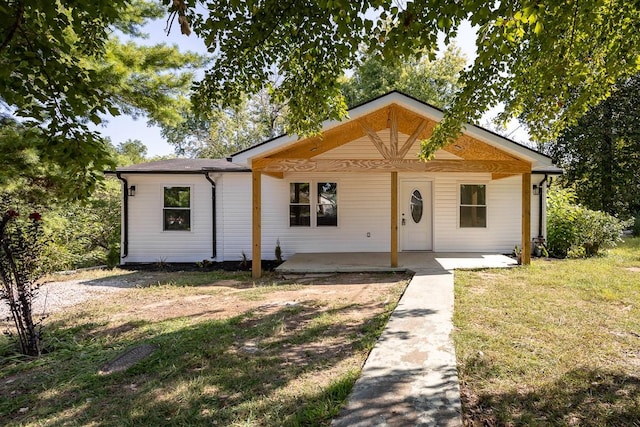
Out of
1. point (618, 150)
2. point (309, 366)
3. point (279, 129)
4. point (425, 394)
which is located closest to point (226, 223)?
point (309, 366)

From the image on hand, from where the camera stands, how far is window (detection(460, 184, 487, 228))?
434 inches

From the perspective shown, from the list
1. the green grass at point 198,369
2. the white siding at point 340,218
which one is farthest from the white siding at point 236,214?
the green grass at point 198,369

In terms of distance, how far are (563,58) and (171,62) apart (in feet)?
23.3

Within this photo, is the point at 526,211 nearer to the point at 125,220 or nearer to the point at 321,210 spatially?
the point at 321,210

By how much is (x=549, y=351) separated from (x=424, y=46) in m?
3.31

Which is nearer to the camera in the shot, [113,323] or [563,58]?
[563,58]

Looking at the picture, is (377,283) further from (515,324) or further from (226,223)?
(226,223)

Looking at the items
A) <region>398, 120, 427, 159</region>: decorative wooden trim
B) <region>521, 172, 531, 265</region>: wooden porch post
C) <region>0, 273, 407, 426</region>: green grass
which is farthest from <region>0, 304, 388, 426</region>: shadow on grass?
<region>521, 172, 531, 265</region>: wooden porch post

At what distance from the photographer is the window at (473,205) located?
1102 cm

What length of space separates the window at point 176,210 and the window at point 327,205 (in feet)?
13.0

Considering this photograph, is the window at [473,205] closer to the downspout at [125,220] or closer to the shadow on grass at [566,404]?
the shadow on grass at [566,404]

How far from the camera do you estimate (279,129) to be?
29250mm

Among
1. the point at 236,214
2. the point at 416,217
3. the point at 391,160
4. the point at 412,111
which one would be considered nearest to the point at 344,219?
the point at 416,217

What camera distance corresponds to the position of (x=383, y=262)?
9.15 m
